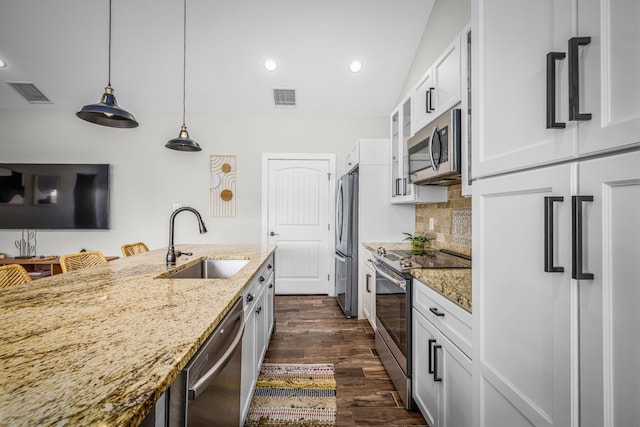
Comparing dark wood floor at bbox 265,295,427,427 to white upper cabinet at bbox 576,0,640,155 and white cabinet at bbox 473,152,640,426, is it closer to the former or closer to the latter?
white cabinet at bbox 473,152,640,426

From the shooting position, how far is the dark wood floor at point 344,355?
1.74 m

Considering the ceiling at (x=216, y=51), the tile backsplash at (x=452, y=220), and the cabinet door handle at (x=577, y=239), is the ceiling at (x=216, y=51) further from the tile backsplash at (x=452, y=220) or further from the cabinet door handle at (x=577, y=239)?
the cabinet door handle at (x=577, y=239)

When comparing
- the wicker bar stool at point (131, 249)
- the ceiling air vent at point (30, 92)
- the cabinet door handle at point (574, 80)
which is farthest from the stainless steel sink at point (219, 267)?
the ceiling air vent at point (30, 92)

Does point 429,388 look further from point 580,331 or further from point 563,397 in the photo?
point 580,331

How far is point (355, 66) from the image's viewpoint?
141 inches

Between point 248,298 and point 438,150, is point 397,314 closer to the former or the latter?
point 248,298

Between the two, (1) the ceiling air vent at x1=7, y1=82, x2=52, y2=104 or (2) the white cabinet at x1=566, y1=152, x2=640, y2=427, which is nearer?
(2) the white cabinet at x1=566, y1=152, x2=640, y2=427

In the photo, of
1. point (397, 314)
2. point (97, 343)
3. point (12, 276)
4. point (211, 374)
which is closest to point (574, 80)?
point (211, 374)

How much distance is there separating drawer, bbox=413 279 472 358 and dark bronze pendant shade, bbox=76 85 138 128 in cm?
200

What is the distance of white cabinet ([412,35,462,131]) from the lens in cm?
181

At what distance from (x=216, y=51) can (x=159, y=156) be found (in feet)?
5.54

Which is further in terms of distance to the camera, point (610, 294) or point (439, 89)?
point (439, 89)

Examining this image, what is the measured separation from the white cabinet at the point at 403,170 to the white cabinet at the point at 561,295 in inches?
61.7

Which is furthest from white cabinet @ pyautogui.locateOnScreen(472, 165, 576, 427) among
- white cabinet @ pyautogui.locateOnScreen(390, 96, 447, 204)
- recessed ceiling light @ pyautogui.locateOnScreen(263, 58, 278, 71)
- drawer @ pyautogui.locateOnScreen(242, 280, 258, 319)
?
recessed ceiling light @ pyautogui.locateOnScreen(263, 58, 278, 71)
